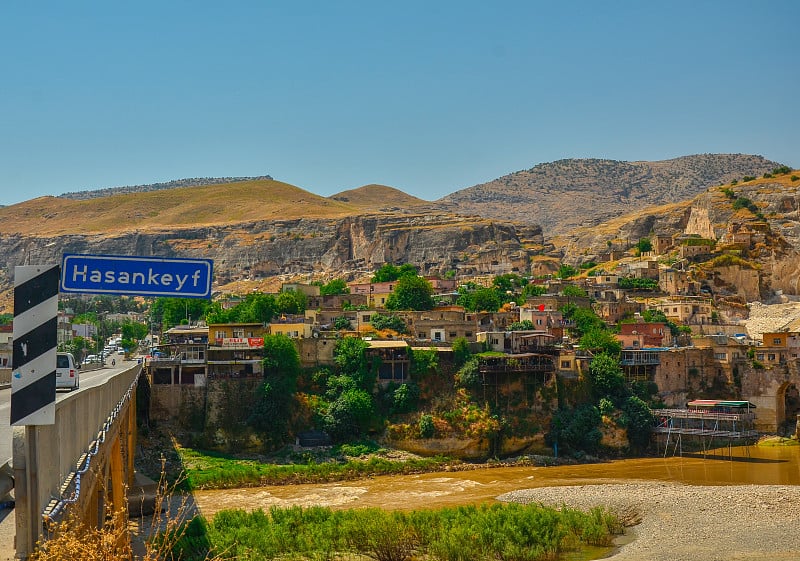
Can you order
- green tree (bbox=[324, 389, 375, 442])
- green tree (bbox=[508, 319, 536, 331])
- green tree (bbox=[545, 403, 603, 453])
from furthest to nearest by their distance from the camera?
green tree (bbox=[508, 319, 536, 331]), green tree (bbox=[545, 403, 603, 453]), green tree (bbox=[324, 389, 375, 442])

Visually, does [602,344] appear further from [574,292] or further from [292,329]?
[574,292]

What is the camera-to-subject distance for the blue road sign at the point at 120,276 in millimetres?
7234

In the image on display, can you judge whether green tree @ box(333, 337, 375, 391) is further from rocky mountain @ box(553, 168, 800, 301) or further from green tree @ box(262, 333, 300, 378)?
rocky mountain @ box(553, 168, 800, 301)

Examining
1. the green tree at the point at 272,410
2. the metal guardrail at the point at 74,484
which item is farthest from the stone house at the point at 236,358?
the metal guardrail at the point at 74,484

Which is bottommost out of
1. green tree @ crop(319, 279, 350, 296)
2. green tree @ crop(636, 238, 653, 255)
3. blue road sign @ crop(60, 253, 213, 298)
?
blue road sign @ crop(60, 253, 213, 298)

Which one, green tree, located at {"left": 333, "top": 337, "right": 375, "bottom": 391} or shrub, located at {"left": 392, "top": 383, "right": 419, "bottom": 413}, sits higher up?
green tree, located at {"left": 333, "top": 337, "right": 375, "bottom": 391}

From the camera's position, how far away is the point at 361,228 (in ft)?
490

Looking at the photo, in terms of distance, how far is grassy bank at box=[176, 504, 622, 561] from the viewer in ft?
84.4

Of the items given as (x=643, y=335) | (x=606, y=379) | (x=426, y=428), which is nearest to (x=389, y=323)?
(x=426, y=428)

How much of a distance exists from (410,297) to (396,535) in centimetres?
4721

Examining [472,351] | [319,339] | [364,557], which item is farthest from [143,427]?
[364,557]

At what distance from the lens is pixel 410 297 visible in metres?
73.7

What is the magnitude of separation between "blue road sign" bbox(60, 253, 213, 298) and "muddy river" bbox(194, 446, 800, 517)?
2889cm

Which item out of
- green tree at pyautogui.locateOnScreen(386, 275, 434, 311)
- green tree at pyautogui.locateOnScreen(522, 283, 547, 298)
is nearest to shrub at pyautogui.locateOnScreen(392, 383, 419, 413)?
green tree at pyautogui.locateOnScreen(386, 275, 434, 311)
